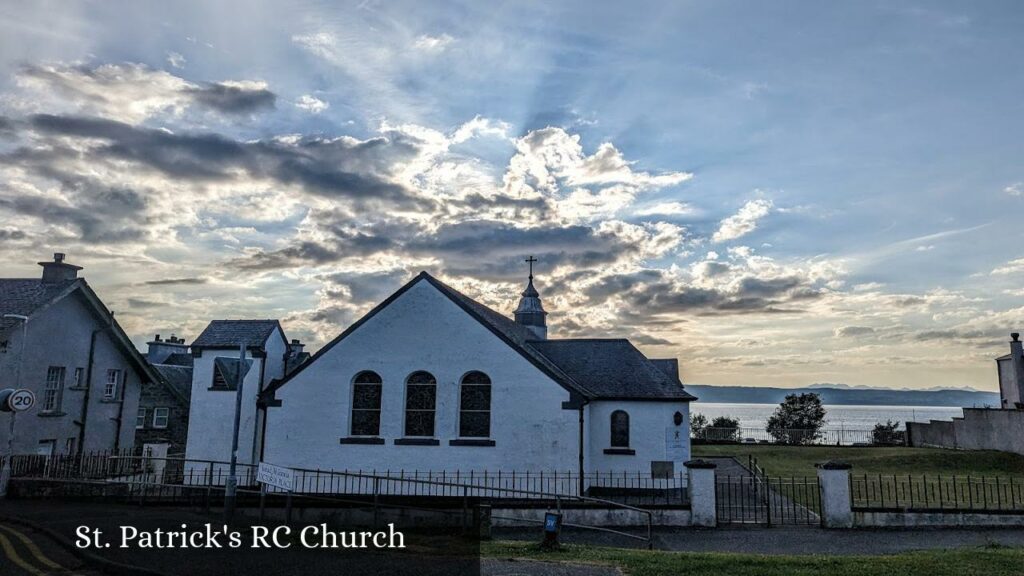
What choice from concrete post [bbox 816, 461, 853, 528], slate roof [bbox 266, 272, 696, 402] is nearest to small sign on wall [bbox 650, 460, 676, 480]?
slate roof [bbox 266, 272, 696, 402]

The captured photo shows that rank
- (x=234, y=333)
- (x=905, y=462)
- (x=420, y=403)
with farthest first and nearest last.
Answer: (x=905, y=462) < (x=234, y=333) < (x=420, y=403)

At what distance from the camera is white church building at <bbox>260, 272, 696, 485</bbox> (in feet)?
81.7

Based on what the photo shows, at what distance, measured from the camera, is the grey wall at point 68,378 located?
25.6 m

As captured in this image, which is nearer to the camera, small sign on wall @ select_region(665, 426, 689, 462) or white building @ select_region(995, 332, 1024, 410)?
small sign on wall @ select_region(665, 426, 689, 462)

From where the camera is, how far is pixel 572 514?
18516mm

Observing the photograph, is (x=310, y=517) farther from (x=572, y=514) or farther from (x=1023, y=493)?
(x=1023, y=493)

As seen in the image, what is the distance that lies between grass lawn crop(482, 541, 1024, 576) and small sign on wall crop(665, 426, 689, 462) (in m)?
13.3

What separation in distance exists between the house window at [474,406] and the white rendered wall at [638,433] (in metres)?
4.53

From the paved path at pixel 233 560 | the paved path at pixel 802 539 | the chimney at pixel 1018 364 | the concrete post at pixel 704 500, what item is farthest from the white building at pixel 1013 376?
the paved path at pixel 233 560

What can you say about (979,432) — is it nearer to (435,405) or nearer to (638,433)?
(638,433)

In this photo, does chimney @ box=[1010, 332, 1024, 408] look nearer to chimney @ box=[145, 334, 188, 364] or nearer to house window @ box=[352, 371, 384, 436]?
house window @ box=[352, 371, 384, 436]

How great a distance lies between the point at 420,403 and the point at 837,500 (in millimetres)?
14753

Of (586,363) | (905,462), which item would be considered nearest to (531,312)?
(586,363)

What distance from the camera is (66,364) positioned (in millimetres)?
28453
